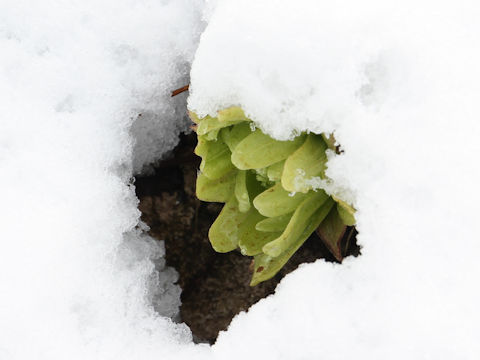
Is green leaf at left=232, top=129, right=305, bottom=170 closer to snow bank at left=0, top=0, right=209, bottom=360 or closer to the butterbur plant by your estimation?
the butterbur plant

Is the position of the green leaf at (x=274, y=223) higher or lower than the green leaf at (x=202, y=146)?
lower

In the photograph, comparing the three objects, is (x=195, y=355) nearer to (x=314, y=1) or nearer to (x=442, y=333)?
(x=442, y=333)

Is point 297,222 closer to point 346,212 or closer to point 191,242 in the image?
point 346,212

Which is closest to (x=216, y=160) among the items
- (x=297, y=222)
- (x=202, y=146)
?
(x=202, y=146)

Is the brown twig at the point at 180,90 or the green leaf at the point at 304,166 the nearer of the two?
the green leaf at the point at 304,166

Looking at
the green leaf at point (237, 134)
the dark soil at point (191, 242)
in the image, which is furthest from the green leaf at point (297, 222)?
the dark soil at point (191, 242)

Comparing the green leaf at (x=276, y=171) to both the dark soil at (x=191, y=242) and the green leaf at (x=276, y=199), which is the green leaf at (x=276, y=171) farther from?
the dark soil at (x=191, y=242)
